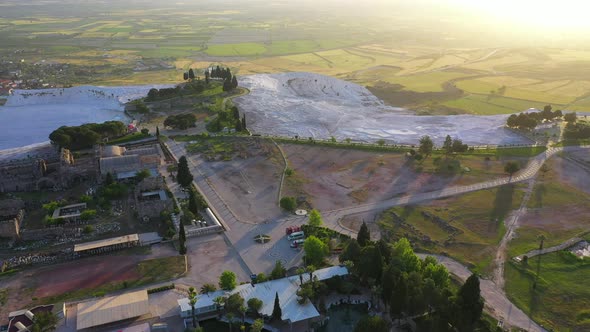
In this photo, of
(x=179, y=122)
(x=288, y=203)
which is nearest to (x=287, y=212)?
(x=288, y=203)

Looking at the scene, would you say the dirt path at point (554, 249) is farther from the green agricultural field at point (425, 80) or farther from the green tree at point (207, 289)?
the green agricultural field at point (425, 80)

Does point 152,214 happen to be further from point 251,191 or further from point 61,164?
point 61,164

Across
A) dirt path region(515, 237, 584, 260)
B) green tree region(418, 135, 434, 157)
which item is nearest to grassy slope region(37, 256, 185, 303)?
dirt path region(515, 237, 584, 260)

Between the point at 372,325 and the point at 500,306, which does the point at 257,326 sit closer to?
the point at 372,325

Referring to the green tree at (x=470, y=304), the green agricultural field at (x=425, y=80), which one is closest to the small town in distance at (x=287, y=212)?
the green tree at (x=470, y=304)

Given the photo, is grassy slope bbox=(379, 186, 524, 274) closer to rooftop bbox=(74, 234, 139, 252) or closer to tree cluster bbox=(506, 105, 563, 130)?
rooftop bbox=(74, 234, 139, 252)
